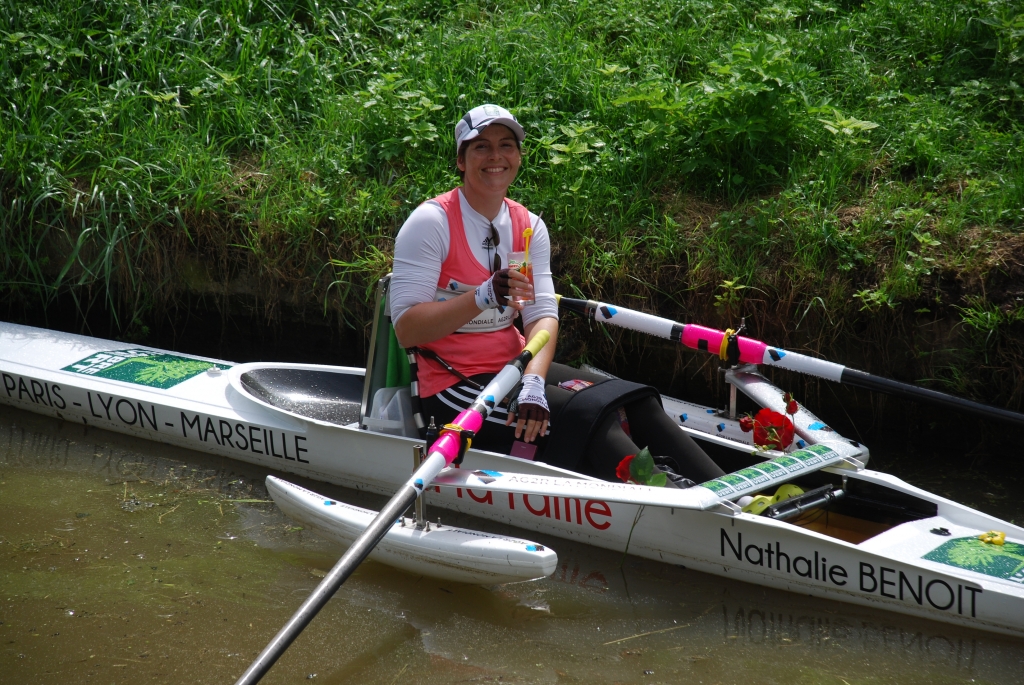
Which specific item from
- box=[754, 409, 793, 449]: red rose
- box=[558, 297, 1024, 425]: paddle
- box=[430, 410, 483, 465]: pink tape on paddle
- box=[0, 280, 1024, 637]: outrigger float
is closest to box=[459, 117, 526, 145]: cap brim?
box=[0, 280, 1024, 637]: outrigger float

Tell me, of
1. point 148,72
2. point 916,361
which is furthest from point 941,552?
point 148,72

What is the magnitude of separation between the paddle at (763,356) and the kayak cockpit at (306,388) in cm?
120

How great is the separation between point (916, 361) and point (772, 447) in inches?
50.0

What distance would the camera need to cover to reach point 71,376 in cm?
489

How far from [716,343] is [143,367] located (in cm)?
297

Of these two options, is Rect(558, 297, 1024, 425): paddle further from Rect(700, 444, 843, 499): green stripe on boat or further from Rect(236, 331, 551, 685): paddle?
Rect(236, 331, 551, 685): paddle

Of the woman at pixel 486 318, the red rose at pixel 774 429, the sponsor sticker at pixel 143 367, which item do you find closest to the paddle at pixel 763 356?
the red rose at pixel 774 429

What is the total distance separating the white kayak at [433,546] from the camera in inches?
125

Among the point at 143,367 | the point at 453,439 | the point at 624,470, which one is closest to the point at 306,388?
the point at 143,367

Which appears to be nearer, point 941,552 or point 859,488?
point 941,552

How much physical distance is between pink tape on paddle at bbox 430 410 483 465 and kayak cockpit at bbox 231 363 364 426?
1.31 m

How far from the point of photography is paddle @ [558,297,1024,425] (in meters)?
3.72

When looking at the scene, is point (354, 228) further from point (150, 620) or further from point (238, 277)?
point (150, 620)

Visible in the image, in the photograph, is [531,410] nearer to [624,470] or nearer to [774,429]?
[624,470]
